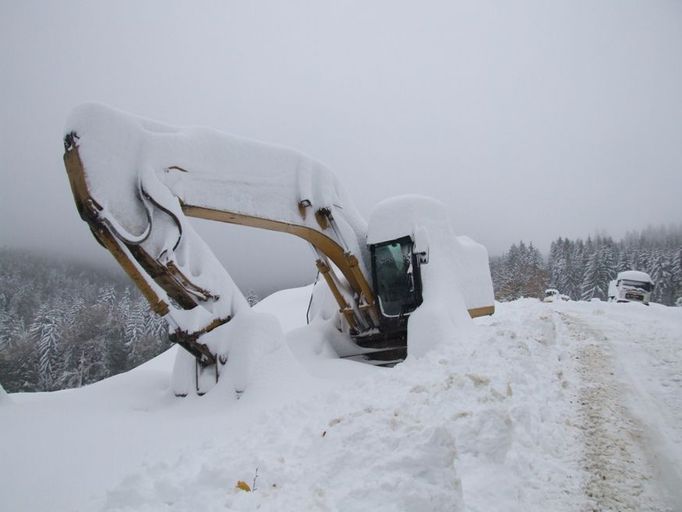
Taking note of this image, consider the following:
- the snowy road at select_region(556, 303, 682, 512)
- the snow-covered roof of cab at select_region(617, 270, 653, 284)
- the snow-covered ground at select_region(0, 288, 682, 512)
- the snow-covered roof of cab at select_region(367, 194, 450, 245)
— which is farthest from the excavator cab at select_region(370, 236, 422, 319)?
the snow-covered roof of cab at select_region(617, 270, 653, 284)

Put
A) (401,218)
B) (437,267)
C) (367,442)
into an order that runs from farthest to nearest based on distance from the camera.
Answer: (401,218) < (437,267) < (367,442)

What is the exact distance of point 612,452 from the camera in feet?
8.98

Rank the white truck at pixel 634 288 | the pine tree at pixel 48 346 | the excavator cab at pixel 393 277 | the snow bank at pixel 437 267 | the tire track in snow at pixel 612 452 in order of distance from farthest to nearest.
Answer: the pine tree at pixel 48 346 < the white truck at pixel 634 288 < the excavator cab at pixel 393 277 < the snow bank at pixel 437 267 < the tire track in snow at pixel 612 452

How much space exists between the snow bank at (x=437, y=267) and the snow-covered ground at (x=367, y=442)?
97cm

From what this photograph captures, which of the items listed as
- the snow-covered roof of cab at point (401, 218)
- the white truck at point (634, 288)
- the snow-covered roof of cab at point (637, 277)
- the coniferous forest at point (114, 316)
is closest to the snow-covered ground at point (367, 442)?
the snow-covered roof of cab at point (401, 218)

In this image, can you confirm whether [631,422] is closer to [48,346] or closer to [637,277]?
[637,277]

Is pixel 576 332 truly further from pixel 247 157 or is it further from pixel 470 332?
pixel 247 157

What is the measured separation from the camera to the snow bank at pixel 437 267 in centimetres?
565

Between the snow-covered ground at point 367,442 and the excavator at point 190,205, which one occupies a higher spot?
the excavator at point 190,205

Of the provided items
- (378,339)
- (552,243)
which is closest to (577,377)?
(378,339)

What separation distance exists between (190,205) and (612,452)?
4.97 meters

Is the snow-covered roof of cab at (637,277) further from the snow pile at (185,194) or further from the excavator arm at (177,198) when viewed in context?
the snow pile at (185,194)

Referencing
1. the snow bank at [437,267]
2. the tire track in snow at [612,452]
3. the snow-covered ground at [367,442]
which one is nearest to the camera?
the snow-covered ground at [367,442]

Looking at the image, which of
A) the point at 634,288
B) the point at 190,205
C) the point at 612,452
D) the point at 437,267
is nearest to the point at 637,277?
the point at 634,288
